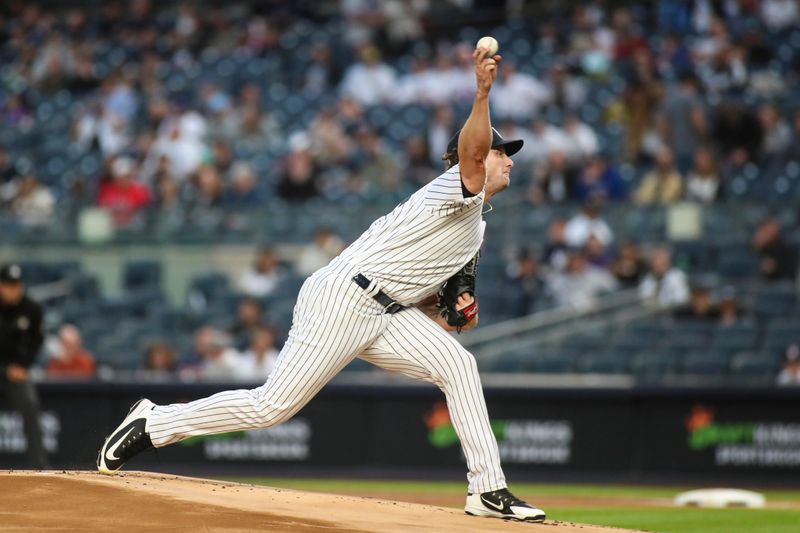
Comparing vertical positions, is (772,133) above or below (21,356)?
above

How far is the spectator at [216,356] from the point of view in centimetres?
1372

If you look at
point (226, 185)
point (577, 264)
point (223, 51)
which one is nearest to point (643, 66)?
point (577, 264)

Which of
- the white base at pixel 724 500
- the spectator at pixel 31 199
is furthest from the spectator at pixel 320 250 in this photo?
the white base at pixel 724 500

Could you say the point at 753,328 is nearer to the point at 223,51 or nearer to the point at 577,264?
the point at 577,264

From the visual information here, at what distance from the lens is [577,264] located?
14.2m

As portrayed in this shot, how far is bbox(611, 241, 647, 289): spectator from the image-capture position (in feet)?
46.2

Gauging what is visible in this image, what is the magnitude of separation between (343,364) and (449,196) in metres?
0.89

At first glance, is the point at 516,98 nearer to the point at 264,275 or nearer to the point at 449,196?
the point at 264,275

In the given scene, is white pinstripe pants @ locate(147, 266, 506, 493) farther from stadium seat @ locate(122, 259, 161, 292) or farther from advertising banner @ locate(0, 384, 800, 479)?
stadium seat @ locate(122, 259, 161, 292)

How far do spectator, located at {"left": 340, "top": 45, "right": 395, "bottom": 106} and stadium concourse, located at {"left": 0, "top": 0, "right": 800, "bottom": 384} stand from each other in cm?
3

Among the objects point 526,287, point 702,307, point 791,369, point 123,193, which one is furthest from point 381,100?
point 791,369

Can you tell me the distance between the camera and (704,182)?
14758 millimetres

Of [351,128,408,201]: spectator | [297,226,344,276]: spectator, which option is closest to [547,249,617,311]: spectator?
[297,226,344,276]: spectator

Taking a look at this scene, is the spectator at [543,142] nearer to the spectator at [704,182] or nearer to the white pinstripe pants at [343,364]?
the spectator at [704,182]
